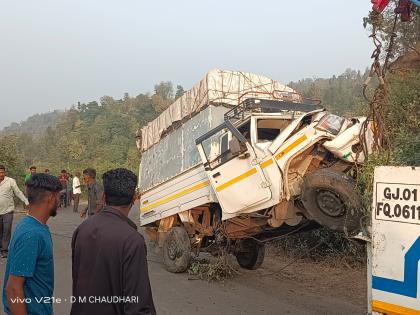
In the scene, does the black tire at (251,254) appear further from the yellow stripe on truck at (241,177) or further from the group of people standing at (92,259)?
the group of people standing at (92,259)

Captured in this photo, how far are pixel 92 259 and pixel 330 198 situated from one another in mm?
3526

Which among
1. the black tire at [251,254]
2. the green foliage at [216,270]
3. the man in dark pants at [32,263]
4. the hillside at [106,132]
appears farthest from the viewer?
the hillside at [106,132]

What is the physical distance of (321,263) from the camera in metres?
8.28

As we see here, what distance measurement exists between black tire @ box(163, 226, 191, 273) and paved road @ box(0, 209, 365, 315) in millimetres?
159

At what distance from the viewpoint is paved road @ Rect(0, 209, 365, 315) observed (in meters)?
5.68

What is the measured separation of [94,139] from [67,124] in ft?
66.3

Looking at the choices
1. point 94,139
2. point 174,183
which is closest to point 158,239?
point 174,183

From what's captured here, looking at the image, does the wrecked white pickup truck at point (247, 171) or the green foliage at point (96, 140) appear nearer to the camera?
the wrecked white pickup truck at point (247, 171)

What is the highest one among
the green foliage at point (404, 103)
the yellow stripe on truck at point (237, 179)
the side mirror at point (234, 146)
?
the green foliage at point (404, 103)

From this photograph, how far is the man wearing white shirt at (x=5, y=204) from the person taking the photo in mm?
8109

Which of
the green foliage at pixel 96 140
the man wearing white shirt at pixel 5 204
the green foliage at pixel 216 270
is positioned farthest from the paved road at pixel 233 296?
the green foliage at pixel 96 140

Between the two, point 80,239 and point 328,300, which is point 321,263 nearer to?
point 328,300

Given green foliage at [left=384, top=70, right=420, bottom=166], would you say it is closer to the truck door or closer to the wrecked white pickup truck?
the wrecked white pickup truck

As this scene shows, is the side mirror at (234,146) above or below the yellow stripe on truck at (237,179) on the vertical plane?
above
